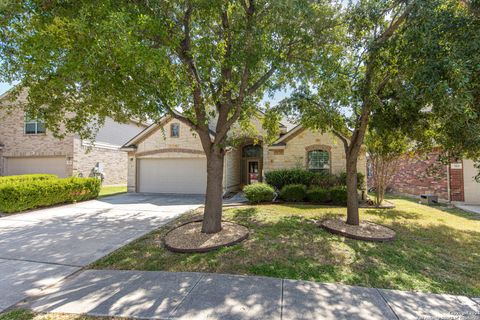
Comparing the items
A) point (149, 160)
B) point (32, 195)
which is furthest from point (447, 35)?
point (149, 160)

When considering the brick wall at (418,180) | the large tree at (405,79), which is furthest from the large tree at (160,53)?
the brick wall at (418,180)

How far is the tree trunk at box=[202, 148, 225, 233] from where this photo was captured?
655cm

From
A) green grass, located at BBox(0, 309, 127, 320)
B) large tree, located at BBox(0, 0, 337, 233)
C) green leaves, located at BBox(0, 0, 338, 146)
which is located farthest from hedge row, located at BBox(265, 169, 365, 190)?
green grass, located at BBox(0, 309, 127, 320)

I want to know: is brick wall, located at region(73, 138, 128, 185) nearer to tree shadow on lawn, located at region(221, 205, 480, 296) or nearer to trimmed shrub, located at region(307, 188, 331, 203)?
trimmed shrub, located at region(307, 188, 331, 203)

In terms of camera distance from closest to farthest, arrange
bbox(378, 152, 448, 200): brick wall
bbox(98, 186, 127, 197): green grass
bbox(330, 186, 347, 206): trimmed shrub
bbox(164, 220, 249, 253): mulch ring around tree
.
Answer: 1. bbox(164, 220, 249, 253): mulch ring around tree
2. bbox(330, 186, 347, 206): trimmed shrub
3. bbox(378, 152, 448, 200): brick wall
4. bbox(98, 186, 127, 197): green grass

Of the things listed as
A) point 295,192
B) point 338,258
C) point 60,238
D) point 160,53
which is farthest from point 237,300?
point 295,192

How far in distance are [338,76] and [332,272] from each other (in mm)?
5318

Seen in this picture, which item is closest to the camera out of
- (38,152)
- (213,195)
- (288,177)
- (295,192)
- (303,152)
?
(213,195)

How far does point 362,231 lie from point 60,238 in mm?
8793

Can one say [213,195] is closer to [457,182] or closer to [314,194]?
[314,194]

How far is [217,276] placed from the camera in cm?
428

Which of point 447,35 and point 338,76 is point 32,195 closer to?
point 338,76

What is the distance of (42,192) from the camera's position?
10.5 metres

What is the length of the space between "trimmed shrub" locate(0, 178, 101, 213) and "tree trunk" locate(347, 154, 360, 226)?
42.2ft
